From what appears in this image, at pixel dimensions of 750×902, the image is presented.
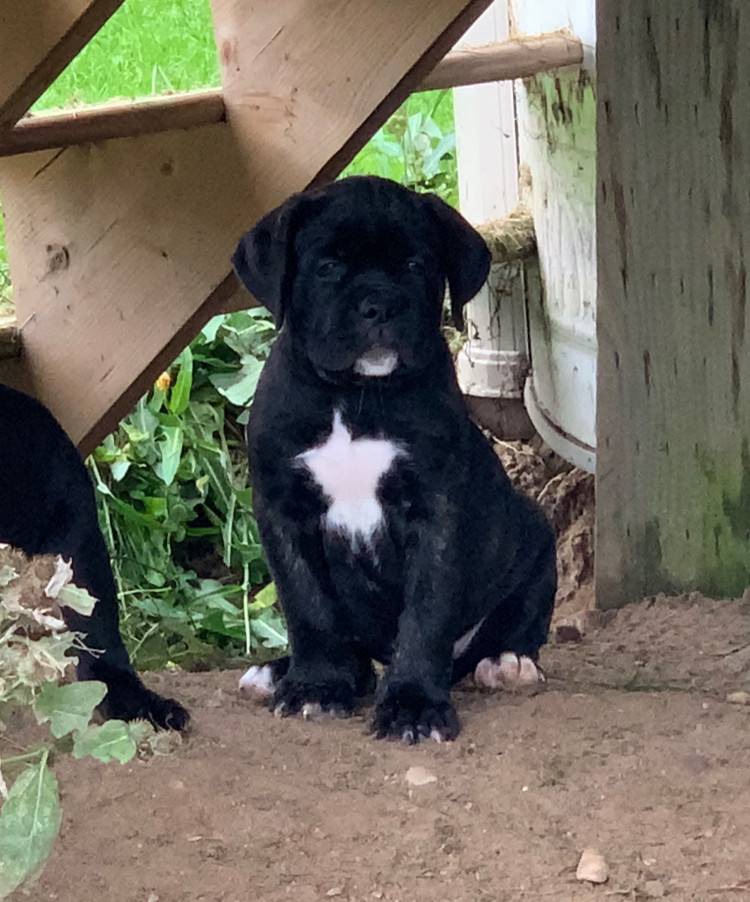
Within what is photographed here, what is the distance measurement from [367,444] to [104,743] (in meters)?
1.26

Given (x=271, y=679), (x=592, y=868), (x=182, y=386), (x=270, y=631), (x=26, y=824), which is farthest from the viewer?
(x=182, y=386)

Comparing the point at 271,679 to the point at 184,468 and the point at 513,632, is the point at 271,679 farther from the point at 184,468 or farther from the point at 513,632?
the point at 184,468

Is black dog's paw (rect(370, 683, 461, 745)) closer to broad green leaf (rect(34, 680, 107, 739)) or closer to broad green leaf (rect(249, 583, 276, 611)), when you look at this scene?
broad green leaf (rect(34, 680, 107, 739))

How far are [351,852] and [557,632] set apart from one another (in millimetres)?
A: 1496

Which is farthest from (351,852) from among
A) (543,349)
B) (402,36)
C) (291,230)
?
(543,349)

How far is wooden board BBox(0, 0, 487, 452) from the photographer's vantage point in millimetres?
3053

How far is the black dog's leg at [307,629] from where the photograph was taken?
2787 mm

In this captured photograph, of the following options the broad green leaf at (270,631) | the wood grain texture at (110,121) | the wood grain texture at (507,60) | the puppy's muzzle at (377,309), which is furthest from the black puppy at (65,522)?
the wood grain texture at (507,60)

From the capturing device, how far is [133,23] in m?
5.35

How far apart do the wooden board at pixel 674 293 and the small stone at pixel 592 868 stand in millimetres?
1365

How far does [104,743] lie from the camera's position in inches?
59.6

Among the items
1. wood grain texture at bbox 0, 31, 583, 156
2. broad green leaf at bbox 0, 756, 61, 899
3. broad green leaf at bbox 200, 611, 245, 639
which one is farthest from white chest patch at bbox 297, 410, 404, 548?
broad green leaf at bbox 200, 611, 245, 639

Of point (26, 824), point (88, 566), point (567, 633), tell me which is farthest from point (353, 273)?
point (26, 824)

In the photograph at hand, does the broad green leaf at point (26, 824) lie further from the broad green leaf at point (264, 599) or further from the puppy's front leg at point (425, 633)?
the broad green leaf at point (264, 599)
